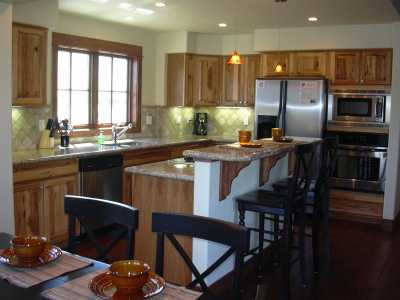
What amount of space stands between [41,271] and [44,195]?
266cm

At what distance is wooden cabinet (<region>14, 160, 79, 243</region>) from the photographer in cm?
414

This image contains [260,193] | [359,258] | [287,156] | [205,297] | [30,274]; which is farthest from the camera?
[287,156]

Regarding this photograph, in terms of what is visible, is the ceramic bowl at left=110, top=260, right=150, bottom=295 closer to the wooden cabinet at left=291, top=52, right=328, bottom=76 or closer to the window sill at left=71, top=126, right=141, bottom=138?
the window sill at left=71, top=126, right=141, bottom=138

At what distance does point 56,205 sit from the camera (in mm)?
4492

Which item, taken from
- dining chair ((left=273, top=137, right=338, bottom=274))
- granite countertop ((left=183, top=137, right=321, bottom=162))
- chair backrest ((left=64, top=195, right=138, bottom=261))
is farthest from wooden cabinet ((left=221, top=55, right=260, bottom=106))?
chair backrest ((left=64, top=195, right=138, bottom=261))

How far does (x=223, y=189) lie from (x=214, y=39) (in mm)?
4056

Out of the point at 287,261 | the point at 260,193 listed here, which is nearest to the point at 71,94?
the point at 260,193

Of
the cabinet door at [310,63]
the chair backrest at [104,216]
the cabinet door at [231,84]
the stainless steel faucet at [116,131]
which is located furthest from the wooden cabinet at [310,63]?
the chair backrest at [104,216]

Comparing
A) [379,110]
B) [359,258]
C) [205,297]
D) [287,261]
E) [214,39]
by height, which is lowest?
[359,258]

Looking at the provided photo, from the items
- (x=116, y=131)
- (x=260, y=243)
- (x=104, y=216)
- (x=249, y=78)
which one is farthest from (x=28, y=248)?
(x=249, y=78)

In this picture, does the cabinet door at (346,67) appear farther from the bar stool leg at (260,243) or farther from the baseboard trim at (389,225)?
the bar stool leg at (260,243)

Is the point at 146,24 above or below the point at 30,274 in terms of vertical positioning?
above

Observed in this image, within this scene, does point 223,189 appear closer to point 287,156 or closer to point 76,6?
point 287,156

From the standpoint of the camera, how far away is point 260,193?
3.77m
